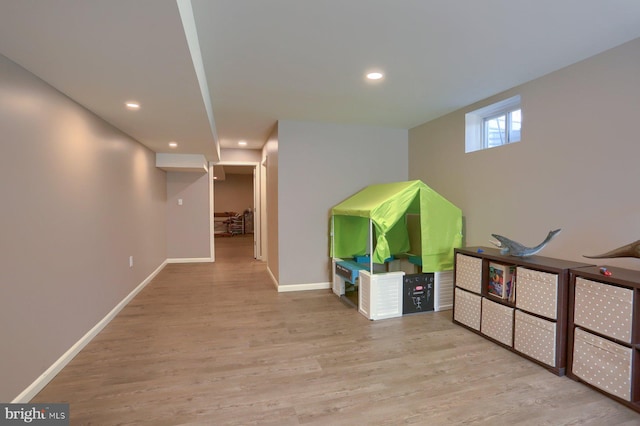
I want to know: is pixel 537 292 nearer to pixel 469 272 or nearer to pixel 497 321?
pixel 497 321

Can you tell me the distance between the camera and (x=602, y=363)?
6.81 feet

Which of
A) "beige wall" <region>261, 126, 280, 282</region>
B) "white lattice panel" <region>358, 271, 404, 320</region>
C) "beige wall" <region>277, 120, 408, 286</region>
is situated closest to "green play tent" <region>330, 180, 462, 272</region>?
"white lattice panel" <region>358, 271, 404, 320</region>

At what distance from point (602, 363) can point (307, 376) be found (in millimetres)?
1987

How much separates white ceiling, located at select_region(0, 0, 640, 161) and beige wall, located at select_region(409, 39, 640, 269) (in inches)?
8.6

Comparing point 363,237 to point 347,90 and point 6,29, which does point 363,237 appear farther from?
point 6,29

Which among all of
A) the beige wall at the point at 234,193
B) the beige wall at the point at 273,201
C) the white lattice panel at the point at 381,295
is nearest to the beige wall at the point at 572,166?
the white lattice panel at the point at 381,295

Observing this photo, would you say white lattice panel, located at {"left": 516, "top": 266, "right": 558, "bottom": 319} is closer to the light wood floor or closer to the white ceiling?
the light wood floor

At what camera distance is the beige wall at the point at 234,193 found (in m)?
12.8

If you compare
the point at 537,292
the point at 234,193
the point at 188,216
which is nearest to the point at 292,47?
the point at 537,292

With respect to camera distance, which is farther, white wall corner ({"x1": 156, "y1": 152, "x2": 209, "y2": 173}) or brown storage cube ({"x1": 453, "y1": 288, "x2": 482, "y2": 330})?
white wall corner ({"x1": 156, "y1": 152, "x2": 209, "y2": 173})

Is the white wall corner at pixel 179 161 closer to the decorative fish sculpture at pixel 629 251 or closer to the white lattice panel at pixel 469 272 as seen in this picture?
the white lattice panel at pixel 469 272
